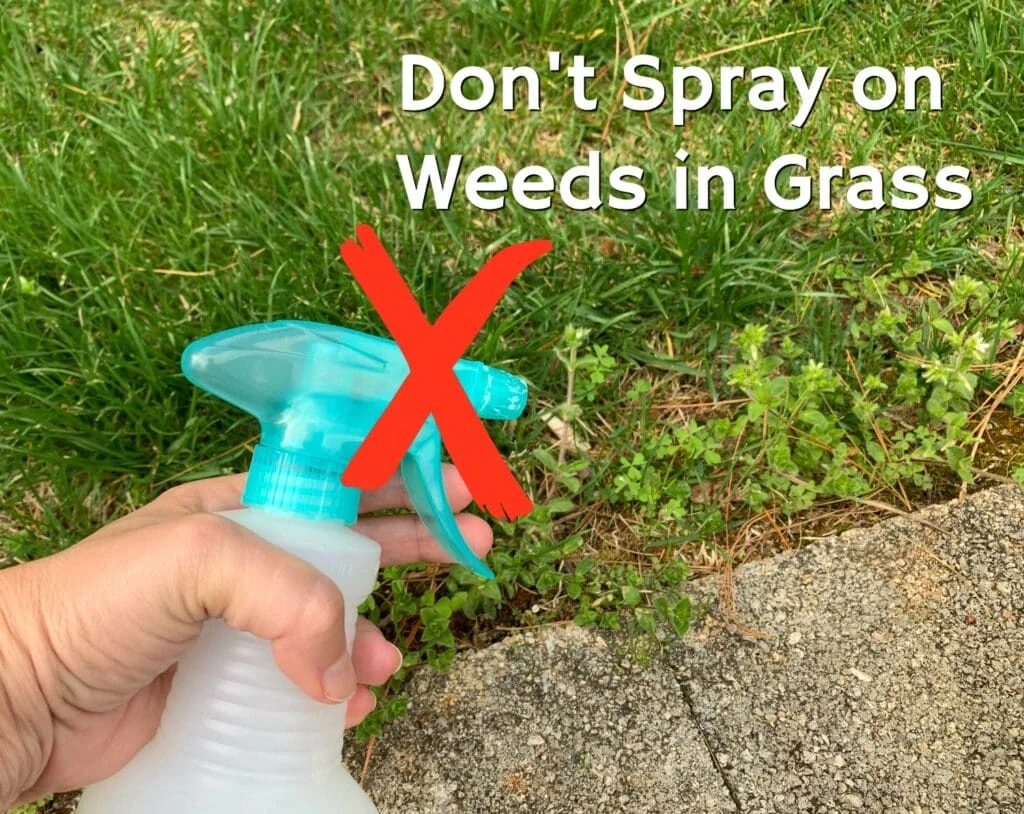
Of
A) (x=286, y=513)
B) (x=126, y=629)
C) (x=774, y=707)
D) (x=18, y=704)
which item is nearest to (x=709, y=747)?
(x=774, y=707)

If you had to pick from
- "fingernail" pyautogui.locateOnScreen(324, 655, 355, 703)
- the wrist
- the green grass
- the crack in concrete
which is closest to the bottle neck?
"fingernail" pyautogui.locateOnScreen(324, 655, 355, 703)

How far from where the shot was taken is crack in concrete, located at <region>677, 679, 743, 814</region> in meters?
1.75

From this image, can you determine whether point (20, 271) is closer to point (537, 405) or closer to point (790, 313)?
point (537, 405)

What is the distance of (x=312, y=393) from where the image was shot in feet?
4.31

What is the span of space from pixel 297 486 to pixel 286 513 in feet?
0.13

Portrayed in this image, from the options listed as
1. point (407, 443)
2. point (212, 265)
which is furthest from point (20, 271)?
point (407, 443)

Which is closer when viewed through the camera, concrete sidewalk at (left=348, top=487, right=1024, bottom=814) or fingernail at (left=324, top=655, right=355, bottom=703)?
fingernail at (left=324, top=655, right=355, bottom=703)

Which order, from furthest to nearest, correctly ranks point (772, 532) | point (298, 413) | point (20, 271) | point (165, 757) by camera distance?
point (20, 271), point (772, 532), point (165, 757), point (298, 413)

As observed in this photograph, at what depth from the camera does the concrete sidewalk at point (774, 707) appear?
1.75 meters

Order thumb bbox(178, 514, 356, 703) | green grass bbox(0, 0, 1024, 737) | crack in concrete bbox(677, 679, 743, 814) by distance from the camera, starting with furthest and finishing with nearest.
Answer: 1. green grass bbox(0, 0, 1024, 737)
2. crack in concrete bbox(677, 679, 743, 814)
3. thumb bbox(178, 514, 356, 703)

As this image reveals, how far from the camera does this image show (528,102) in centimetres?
257

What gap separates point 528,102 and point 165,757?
1.84 meters

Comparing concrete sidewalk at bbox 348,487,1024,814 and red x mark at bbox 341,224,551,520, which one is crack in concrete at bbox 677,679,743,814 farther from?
red x mark at bbox 341,224,551,520

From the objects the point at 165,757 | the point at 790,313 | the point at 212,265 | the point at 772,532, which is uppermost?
the point at 212,265
